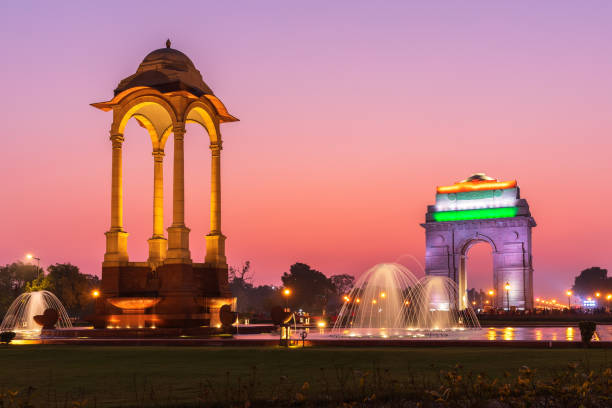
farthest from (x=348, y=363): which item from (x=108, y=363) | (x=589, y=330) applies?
(x=589, y=330)

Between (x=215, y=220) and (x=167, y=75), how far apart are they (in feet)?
26.2

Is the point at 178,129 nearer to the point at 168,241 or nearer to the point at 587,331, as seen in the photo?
the point at 168,241

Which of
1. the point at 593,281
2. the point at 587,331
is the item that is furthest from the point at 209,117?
the point at 593,281

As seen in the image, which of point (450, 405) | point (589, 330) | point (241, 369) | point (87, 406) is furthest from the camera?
point (589, 330)

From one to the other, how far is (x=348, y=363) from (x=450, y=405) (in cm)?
724

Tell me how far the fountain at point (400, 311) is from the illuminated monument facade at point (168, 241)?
722cm

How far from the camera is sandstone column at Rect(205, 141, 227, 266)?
37031 mm

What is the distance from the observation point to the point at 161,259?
126 ft

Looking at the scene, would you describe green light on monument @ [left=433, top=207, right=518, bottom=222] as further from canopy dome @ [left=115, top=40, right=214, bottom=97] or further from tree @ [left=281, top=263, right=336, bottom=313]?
canopy dome @ [left=115, top=40, right=214, bottom=97]

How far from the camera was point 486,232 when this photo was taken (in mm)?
87375

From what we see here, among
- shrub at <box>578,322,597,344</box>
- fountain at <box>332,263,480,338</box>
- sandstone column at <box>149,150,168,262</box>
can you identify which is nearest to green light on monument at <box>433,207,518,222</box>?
fountain at <box>332,263,480,338</box>

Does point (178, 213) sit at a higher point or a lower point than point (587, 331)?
higher

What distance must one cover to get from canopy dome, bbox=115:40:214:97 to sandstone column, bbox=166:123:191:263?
216cm

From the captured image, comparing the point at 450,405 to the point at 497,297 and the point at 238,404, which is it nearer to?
the point at 238,404
